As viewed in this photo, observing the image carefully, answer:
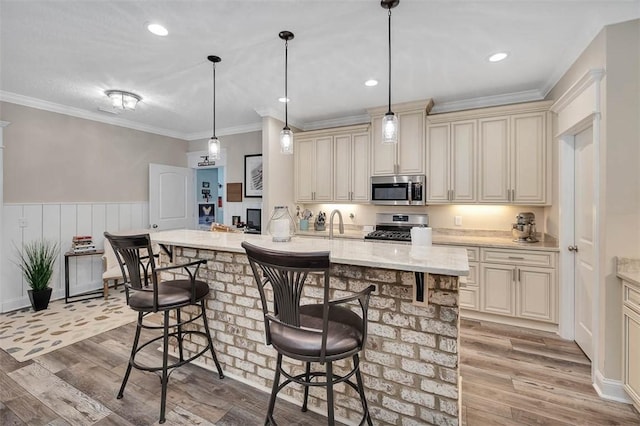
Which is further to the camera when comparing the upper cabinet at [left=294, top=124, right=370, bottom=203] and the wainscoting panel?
the upper cabinet at [left=294, top=124, right=370, bottom=203]

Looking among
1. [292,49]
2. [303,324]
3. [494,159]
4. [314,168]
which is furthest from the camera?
[314,168]

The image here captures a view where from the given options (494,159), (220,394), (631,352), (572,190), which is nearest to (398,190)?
(494,159)

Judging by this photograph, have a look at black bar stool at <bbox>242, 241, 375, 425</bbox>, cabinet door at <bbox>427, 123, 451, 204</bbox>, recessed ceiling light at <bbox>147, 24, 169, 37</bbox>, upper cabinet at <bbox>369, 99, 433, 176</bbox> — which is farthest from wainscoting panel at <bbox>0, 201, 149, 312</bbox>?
cabinet door at <bbox>427, 123, 451, 204</bbox>

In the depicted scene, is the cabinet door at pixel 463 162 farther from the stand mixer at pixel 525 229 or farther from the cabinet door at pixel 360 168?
the cabinet door at pixel 360 168

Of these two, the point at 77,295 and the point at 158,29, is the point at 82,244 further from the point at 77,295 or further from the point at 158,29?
the point at 158,29

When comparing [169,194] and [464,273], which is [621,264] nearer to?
[464,273]

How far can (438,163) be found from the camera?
3896 mm

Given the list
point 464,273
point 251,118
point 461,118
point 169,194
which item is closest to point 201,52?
point 251,118

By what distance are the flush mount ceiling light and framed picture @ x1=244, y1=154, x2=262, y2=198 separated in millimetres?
1877

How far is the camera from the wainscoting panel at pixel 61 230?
374cm

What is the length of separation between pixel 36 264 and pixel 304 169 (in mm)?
3681

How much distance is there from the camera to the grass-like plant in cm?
375

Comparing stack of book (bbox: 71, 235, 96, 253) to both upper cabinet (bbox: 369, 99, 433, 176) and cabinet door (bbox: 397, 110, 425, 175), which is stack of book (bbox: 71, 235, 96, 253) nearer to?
upper cabinet (bbox: 369, 99, 433, 176)

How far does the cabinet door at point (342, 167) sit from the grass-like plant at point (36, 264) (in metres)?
3.87
